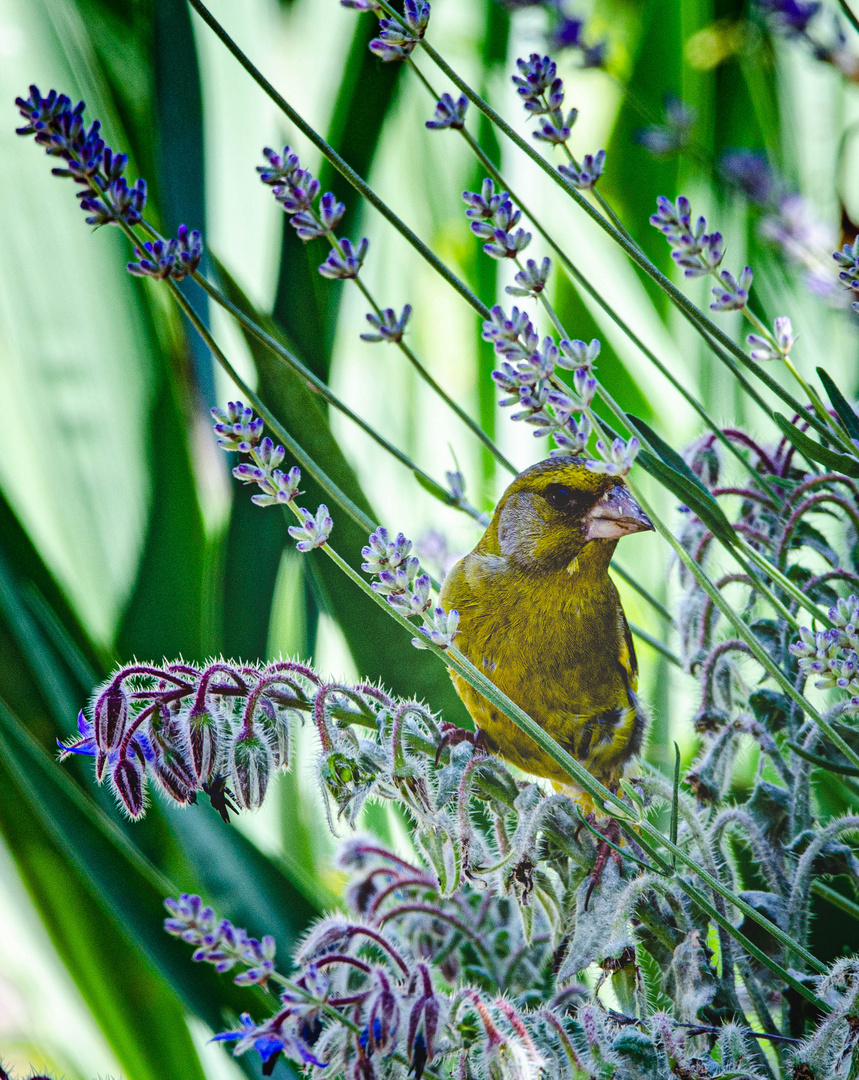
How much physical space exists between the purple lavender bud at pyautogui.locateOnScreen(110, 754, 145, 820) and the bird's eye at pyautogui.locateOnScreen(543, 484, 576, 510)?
19 centimetres

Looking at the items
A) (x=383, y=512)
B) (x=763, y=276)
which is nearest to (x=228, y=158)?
(x=383, y=512)

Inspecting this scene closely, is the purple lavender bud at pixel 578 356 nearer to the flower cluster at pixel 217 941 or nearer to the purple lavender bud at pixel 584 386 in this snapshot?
the purple lavender bud at pixel 584 386

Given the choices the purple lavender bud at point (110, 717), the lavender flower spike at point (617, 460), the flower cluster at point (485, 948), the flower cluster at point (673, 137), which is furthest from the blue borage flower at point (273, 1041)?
the flower cluster at point (673, 137)

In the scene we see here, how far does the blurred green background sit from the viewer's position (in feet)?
1.65

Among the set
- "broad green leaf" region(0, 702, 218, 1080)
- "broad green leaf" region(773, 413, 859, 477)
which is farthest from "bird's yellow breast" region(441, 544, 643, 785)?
"broad green leaf" region(0, 702, 218, 1080)

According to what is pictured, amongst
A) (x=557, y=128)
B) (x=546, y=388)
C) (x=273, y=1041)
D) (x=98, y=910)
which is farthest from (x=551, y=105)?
(x=98, y=910)

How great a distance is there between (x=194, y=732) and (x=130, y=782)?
1.3 inches

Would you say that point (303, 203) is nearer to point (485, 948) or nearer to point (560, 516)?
point (560, 516)

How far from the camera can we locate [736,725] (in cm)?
37

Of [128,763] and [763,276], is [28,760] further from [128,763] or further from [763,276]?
[763,276]

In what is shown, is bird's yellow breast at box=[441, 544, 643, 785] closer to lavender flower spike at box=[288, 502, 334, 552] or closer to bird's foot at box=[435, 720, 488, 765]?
bird's foot at box=[435, 720, 488, 765]

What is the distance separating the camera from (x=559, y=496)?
0.39 metres

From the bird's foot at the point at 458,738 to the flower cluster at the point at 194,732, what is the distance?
59 millimetres

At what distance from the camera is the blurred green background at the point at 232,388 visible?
1.65 feet
